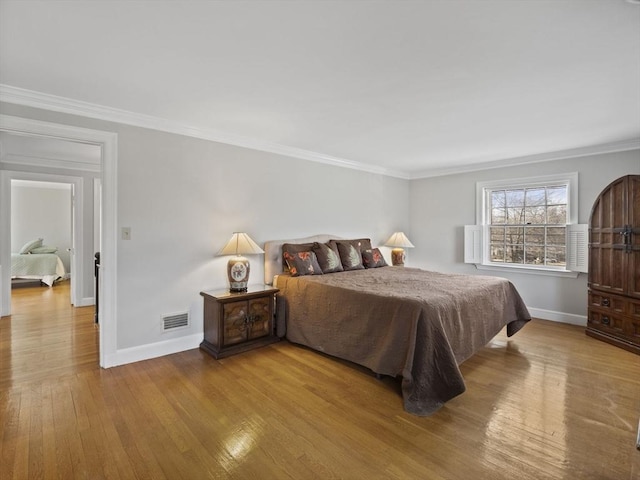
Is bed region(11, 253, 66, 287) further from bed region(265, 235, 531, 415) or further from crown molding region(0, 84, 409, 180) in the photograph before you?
bed region(265, 235, 531, 415)

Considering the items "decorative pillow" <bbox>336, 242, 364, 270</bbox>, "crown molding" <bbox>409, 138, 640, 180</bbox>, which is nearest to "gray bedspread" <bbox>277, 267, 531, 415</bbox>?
"decorative pillow" <bbox>336, 242, 364, 270</bbox>

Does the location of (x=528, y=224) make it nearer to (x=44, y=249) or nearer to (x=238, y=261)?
(x=238, y=261)

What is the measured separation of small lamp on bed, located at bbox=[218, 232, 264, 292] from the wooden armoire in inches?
154

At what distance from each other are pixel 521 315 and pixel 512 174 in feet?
7.59

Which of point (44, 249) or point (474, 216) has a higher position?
point (474, 216)

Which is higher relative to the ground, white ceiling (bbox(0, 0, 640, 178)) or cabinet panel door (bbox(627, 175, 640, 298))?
white ceiling (bbox(0, 0, 640, 178))

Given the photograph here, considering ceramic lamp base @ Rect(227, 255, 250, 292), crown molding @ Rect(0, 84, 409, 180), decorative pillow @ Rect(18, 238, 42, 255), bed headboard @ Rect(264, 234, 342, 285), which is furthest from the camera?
decorative pillow @ Rect(18, 238, 42, 255)

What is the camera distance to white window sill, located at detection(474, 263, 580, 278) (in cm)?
436

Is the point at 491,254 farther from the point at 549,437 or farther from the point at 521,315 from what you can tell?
the point at 549,437

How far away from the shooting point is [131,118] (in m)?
3.02

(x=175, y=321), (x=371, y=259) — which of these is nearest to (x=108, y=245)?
(x=175, y=321)

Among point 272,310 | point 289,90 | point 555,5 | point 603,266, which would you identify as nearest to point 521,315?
point 603,266

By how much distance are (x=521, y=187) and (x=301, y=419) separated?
4.57m

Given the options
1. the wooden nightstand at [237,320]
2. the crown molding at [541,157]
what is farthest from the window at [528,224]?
the wooden nightstand at [237,320]
